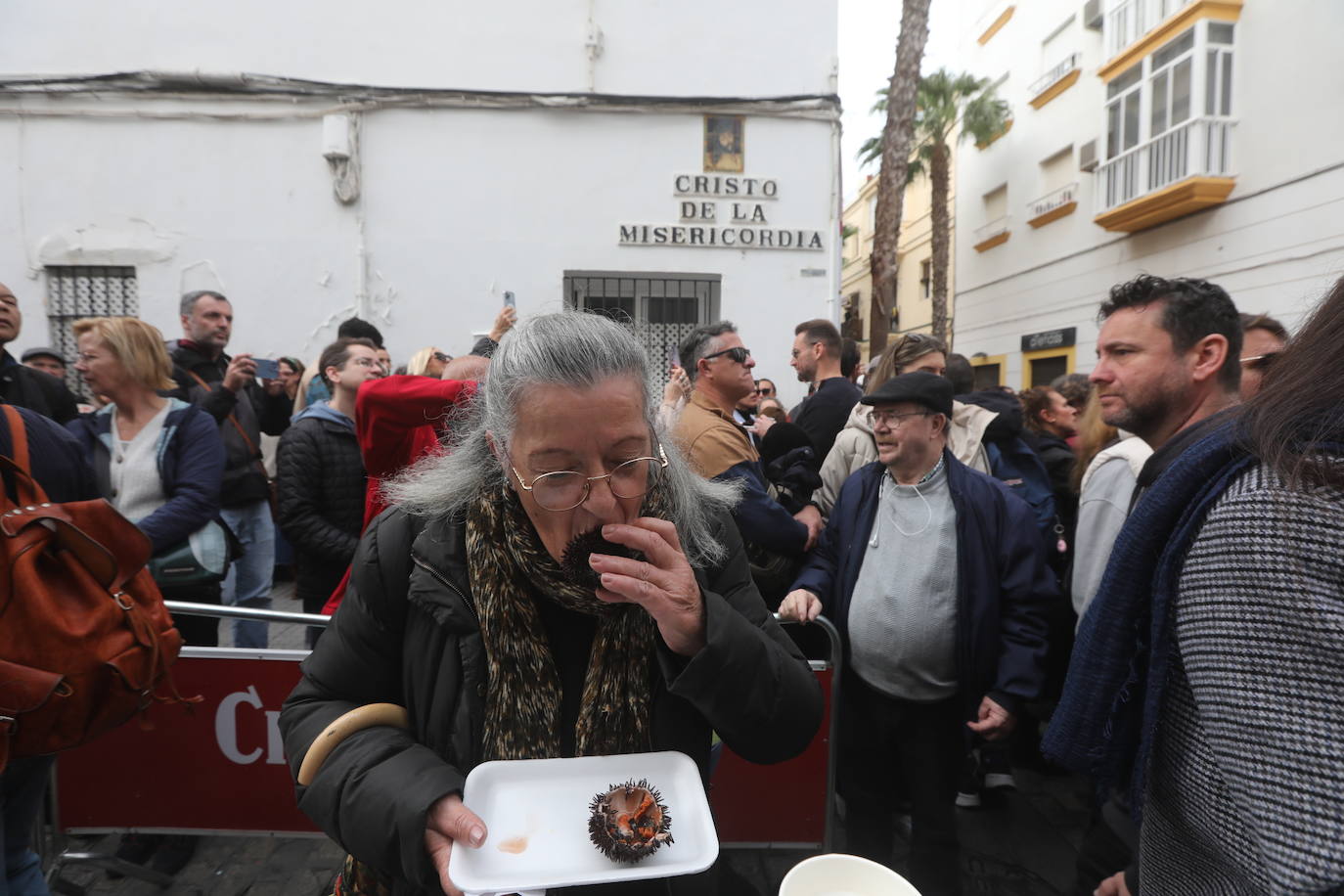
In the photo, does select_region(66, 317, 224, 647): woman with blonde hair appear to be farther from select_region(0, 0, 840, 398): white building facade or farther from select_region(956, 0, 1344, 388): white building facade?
select_region(956, 0, 1344, 388): white building facade

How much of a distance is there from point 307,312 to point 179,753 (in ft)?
24.3

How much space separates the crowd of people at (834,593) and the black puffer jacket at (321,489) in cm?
40

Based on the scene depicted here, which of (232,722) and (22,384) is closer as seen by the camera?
(232,722)

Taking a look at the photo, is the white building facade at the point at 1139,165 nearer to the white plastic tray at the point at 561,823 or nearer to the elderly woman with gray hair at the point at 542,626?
the elderly woman with gray hair at the point at 542,626

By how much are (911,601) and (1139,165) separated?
14.9 meters

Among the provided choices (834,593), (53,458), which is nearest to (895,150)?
(834,593)

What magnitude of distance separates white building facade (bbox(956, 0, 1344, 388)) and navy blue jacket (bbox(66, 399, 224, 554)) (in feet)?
31.1

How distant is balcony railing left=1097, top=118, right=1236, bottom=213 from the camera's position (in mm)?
12055

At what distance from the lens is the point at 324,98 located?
8906 mm

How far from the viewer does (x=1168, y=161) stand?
42.0 feet

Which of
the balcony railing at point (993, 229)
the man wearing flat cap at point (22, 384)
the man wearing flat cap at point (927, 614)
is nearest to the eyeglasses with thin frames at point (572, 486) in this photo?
the man wearing flat cap at point (927, 614)

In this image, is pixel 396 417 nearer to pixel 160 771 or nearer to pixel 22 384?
pixel 160 771

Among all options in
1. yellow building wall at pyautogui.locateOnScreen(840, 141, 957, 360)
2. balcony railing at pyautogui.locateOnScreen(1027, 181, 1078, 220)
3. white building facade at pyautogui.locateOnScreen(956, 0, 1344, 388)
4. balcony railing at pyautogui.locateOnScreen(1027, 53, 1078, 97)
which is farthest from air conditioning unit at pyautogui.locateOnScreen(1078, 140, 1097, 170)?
yellow building wall at pyautogui.locateOnScreen(840, 141, 957, 360)

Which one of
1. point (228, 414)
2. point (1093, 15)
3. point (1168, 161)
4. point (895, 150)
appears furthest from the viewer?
point (1093, 15)
